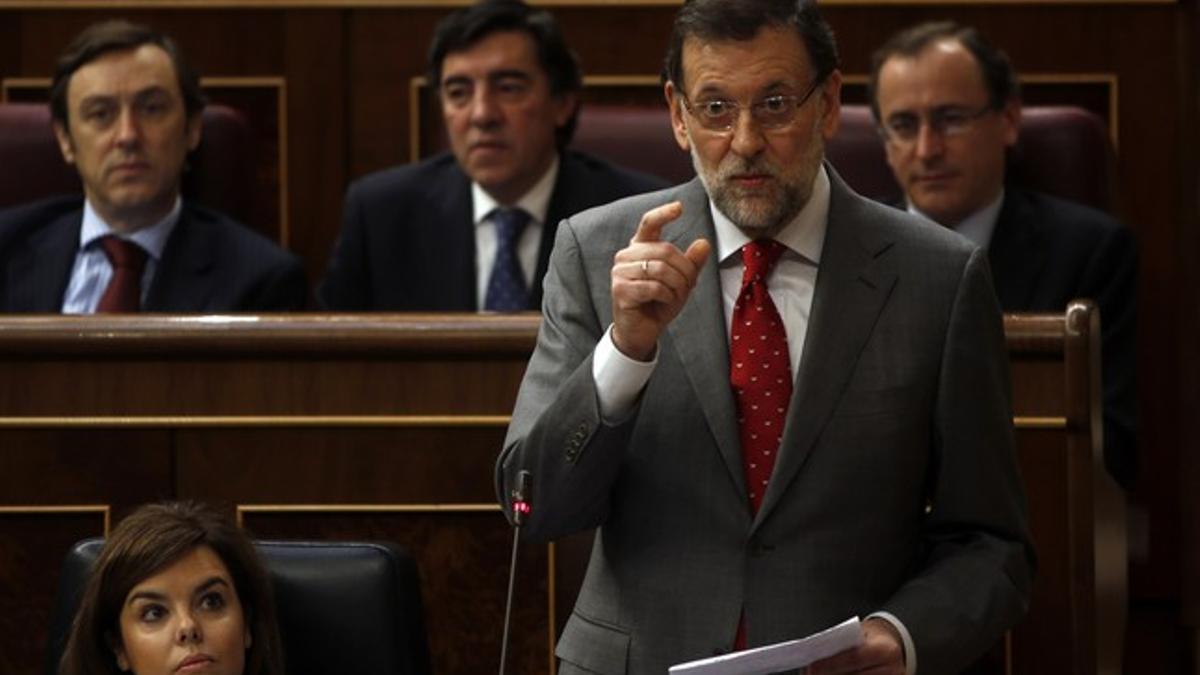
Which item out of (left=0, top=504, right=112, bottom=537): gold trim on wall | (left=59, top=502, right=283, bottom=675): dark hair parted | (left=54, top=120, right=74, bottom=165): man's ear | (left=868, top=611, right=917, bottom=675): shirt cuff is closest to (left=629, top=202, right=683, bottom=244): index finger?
(left=868, top=611, right=917, bottom=675): shirt cuff

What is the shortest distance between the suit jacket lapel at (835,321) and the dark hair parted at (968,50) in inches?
43.0

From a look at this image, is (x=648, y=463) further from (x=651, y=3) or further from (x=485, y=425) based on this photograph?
(x=651, y=3)

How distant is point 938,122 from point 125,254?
94 centimetres

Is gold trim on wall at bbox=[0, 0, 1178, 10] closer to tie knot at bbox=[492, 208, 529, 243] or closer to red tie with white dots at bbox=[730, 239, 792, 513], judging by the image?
tie knot at bbox=[492, 208, 529, 243]

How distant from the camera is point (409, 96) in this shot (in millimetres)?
3076

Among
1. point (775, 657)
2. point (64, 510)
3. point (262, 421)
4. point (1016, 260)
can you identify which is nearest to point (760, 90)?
point (775, 657)

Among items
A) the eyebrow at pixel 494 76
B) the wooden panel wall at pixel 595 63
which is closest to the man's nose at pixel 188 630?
the eyebrow at pixel 494 76

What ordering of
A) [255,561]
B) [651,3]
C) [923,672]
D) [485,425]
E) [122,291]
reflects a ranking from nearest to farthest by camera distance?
[923,672] → [255,561] → [485,425] → [122,291] → [651,3]

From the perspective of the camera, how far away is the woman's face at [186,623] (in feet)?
5.64

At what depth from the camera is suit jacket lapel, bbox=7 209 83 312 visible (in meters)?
2.67

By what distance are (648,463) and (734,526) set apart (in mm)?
72

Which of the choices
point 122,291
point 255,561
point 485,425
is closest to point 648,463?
point 255,561

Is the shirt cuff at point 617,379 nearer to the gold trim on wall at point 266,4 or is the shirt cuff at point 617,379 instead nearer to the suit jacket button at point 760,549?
the suit jacket button at point 760,549

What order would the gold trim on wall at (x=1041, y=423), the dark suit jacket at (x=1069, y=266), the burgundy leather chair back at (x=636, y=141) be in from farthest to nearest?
the burgundy leather chair back at (x=636, y=141) < the dark suit jacket at (x=1069, y=266) < the gold trim on wall at (x=1041, y=423)
